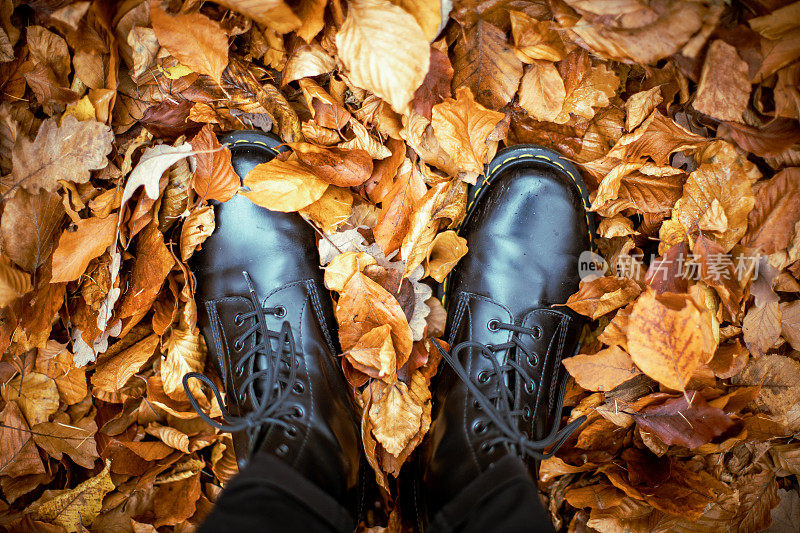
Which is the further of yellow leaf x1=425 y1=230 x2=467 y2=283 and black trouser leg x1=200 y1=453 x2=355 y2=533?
yellow leaf x1=425 y1=230 x2=467 y2=283

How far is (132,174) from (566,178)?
2.93ft

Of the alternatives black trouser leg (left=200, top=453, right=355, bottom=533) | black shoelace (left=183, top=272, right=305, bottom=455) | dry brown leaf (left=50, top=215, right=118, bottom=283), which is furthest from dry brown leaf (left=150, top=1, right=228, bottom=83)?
black trouser leg (left=200, top=453, right=355, bottom=533)

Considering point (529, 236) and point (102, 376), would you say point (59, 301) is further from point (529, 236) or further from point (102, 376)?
point (529, 236)

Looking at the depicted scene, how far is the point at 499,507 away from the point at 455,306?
0.50 meters

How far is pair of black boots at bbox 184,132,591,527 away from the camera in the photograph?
0.98 meters

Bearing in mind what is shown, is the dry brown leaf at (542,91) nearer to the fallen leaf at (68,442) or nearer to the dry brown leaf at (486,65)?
the dry brown leaf at (486,65)

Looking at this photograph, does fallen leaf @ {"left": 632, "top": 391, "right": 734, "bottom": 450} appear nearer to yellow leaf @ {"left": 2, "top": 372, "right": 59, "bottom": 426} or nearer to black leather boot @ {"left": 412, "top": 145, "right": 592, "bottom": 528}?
black leather boot @ {"left": 412, "top": 145, "right": 592, "bottom": 528}

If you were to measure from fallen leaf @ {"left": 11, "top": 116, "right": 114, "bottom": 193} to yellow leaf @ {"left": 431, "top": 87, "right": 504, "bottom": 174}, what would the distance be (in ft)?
2.11

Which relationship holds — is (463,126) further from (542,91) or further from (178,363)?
(178,363)

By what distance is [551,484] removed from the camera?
3.65 ft

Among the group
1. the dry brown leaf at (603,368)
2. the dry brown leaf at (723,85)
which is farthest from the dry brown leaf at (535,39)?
the dry brown leaf at (603,368)

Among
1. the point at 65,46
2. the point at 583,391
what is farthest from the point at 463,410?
the point at 65,46

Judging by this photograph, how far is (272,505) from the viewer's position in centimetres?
64

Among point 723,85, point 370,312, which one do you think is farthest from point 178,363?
point 723,85
